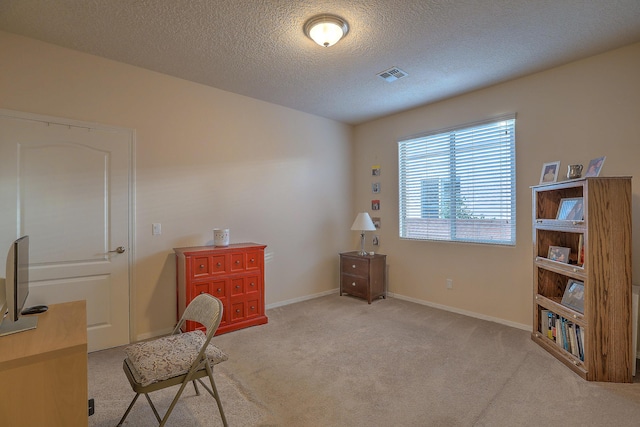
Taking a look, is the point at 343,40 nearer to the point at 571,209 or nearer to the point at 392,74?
the point at 392,74

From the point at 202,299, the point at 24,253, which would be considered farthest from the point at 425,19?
the point at 24,253

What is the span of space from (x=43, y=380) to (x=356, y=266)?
3787 millimetres

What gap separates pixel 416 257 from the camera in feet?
14.7

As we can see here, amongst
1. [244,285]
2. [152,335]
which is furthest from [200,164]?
[152,335]

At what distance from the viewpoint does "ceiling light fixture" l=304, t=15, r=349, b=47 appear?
2.40 m

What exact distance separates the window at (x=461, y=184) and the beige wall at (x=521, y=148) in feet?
0.35

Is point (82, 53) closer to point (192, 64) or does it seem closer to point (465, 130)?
point (192, 64)

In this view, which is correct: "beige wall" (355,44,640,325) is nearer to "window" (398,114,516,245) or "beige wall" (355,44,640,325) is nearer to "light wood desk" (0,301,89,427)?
"window" (398,114,516,245)

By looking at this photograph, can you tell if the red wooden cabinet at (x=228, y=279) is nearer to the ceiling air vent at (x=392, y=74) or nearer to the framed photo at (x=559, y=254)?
the ceiling air vent at (x=392, y=74)

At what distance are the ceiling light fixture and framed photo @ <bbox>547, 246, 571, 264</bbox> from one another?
2.72m

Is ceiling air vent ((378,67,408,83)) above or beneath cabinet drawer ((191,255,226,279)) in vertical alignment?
above

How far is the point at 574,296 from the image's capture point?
269 centimetres

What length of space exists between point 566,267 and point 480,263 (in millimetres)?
1148

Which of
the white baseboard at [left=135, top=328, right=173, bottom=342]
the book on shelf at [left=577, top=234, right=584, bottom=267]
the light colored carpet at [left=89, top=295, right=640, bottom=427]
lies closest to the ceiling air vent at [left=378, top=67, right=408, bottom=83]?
the book on shelf at [left=577, top=234, right=584, bottom=267]
